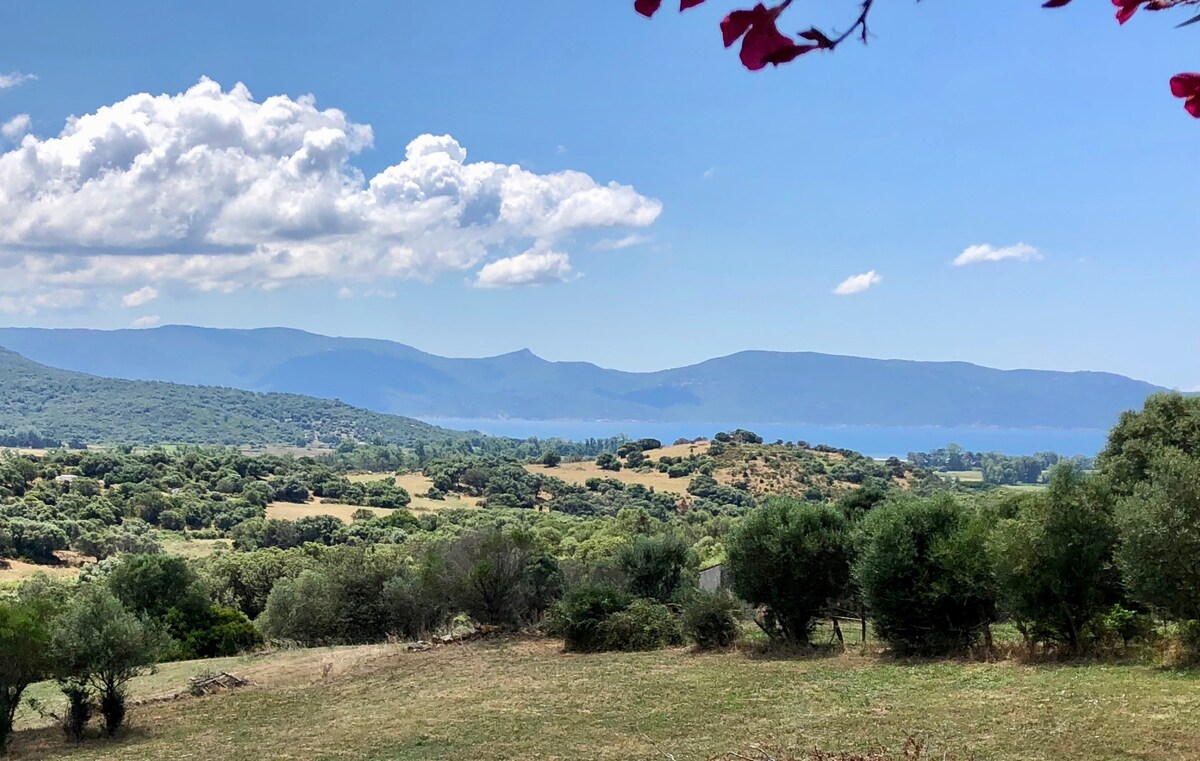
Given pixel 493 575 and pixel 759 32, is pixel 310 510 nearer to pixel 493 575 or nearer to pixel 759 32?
pixel 493 575

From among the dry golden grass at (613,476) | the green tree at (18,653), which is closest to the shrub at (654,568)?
the green tree at (18,653)

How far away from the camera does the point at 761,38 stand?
5.00ft

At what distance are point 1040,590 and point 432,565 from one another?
58.7 feet

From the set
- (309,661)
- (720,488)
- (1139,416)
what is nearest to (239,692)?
(309,661)

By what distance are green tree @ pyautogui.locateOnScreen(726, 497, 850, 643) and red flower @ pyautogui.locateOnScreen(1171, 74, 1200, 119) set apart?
2109 cm

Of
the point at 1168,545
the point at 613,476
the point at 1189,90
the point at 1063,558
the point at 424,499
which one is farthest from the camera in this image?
the point at 613,476

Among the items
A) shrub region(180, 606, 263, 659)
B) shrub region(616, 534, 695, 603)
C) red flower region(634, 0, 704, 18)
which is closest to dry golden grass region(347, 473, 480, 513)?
shrub region(180, 606, 263, 659)

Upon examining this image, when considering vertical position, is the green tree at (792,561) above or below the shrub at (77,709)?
above

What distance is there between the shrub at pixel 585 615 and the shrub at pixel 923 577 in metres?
7.50

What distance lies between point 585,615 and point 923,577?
9.25m

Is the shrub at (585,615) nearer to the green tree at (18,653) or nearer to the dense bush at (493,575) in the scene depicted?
the dense bush at (493,575)

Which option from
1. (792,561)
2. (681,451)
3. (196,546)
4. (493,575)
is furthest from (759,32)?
(681,451)

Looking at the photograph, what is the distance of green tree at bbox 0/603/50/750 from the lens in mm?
15938

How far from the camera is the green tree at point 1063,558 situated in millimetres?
17609
